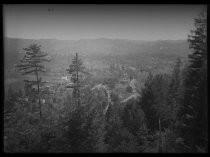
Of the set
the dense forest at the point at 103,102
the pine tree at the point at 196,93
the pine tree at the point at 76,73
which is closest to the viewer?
the pine tree at the point at 196,93

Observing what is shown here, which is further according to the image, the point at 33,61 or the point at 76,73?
the point at 33,61

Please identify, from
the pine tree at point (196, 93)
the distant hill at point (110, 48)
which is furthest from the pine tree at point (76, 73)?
the pine tree at point (196, 93)

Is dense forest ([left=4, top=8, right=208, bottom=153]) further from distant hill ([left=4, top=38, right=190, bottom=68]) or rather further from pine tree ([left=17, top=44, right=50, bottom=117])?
distant hill ([left=4, top=38, right=190, bottom=68])

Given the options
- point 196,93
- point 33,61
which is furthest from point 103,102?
point 196,93

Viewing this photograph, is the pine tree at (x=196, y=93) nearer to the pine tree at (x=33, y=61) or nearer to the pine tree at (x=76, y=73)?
the pine tree at (x=76, y=73)

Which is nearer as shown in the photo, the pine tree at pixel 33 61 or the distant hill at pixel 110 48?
the distant hill at pixel 110 48

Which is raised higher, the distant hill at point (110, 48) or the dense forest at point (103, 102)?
the distant hill at point (110, 48)

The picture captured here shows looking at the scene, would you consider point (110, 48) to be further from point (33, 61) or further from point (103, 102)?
point (33, 61)

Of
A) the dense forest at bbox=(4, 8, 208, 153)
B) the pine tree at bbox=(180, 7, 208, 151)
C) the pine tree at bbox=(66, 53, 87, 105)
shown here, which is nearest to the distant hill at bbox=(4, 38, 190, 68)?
the dense forest at bbox=(4, 8, 208, 153)
